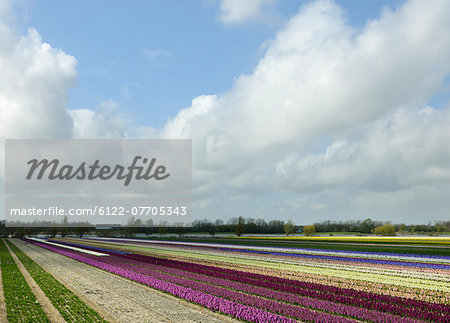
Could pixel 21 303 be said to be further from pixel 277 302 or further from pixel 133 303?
pixel 277 302

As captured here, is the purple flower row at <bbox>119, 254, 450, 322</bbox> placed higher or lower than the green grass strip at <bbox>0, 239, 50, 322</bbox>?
lower

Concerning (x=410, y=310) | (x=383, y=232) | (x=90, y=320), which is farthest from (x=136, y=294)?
(x=383, y=232)

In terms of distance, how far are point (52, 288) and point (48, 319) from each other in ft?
24.6

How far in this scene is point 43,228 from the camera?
18325 cm

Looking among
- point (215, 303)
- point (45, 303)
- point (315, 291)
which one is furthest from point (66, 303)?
point (315, 291)

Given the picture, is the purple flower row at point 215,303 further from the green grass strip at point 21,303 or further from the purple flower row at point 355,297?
the green grass strip at point 21,303

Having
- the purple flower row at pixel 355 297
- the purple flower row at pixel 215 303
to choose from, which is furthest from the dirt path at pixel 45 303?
the purple flower row at pixel 355 297

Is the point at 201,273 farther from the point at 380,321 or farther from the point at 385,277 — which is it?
the point at 380,321

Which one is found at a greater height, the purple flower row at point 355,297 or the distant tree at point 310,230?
the distant tree at point 310,230

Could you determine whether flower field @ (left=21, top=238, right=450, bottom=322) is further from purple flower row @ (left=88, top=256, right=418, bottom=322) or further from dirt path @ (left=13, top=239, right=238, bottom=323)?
dirt path @ (left=13, top=239, right=238, bottom=323)

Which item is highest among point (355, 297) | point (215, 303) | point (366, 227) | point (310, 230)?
point (310, 230)

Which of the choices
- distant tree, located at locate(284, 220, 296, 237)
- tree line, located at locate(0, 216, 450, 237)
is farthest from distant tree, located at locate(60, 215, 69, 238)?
distant tree, located at locate(284, 220, 296, 237)

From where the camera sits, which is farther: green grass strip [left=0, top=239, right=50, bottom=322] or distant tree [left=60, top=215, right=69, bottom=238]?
distant tree [left=60, top=215, right=69, bottom=238]

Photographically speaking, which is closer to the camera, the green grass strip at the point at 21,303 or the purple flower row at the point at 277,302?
the purple flower row at the point at 277,302
